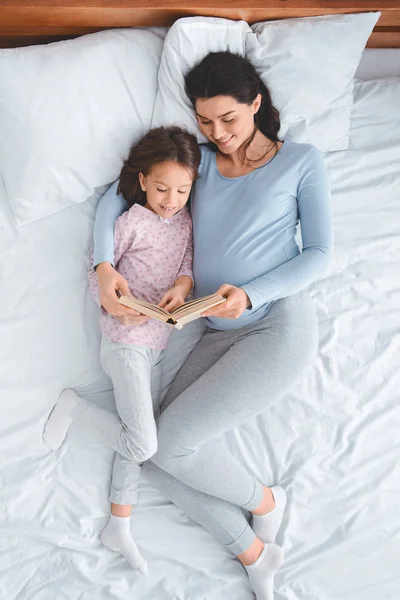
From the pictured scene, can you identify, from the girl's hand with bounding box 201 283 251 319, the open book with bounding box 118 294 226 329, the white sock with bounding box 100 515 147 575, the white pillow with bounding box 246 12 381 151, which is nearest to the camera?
the open book with bounding box 118 294 226 329

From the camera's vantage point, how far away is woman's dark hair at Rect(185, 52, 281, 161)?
175 centimetres

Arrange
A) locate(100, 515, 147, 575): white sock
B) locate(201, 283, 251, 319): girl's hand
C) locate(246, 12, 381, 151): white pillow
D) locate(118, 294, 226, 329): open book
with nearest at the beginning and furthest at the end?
locate(118, 294, 226, 329): open book, locate(201, 283, 251, 319): girl's hand, locate(100, 515, 147, 575): white sock, locate(246, 12, 381, 151): white pillow

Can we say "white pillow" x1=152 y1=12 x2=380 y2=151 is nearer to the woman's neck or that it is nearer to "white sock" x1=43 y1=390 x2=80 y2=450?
the woman's neck

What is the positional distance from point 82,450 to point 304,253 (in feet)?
2.84

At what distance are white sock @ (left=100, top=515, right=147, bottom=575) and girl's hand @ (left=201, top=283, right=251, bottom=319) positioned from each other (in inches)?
25.4

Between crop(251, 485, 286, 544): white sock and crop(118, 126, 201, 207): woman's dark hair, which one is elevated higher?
crop(118, 126, 201, 207): woman's dark hair

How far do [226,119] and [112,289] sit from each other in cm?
56

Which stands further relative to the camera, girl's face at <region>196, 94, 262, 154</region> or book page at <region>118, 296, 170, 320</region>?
girl's face at <region>196, 94, 262, 154</region>

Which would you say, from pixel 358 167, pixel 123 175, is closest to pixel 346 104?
pixel 358 167

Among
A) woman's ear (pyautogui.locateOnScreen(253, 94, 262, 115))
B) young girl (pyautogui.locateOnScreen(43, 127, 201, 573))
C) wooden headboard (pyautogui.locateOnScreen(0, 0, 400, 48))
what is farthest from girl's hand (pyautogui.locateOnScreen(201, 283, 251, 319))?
wooden headboard (pyautogui.locateOnScreen(0, 0, 400, 48))

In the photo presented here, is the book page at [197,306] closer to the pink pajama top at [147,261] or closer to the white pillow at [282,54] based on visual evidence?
the pink pajama top at [147,261]

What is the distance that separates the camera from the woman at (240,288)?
5.79 feet

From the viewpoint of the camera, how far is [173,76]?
6.16 ft

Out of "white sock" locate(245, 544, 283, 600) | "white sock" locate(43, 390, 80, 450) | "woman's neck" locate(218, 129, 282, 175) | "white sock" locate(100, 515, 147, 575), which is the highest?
"woman's neck" locate(218, 129, 282, 175)
